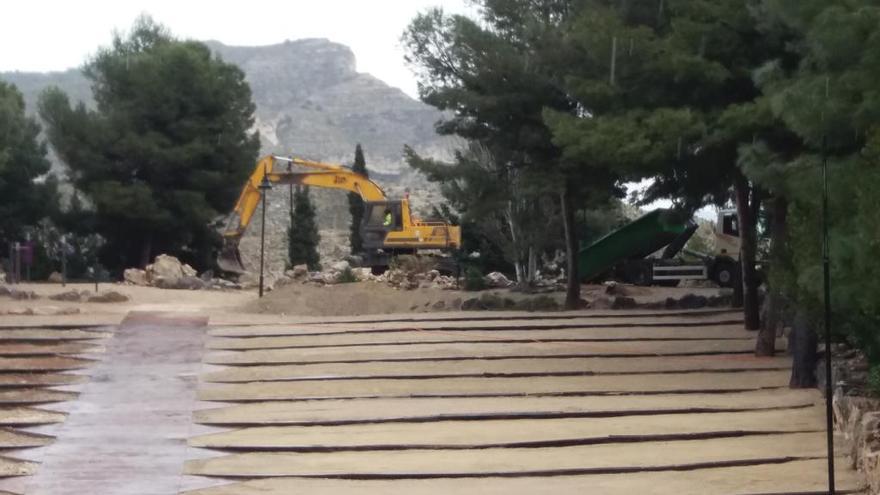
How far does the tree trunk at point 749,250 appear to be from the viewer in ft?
61.1

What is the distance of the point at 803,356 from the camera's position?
14.8 metres

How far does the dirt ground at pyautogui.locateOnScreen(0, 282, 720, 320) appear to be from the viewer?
23250 millimetres

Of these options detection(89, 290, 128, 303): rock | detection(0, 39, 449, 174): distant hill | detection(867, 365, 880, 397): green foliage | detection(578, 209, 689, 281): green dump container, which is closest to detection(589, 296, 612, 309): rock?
detection(578, 209, 689, 281): green dump container

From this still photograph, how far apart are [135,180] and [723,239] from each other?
19.5m

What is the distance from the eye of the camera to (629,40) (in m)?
16.1

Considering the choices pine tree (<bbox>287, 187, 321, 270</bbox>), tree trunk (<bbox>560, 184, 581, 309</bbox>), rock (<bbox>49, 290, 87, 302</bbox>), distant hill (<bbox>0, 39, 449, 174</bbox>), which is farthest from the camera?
distant hill (<bbox>0, 39, 449, 174</bbox>)

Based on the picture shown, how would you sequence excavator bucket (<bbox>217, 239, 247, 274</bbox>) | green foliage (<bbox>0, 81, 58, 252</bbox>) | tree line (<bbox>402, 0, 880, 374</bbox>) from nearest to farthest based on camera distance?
1. tree line (<bbox>402, 0, 880, 374</bbox>)
2. excavator bucket (<bbox>217, 239, 247, 274</bbox>)
3. green foliage (<bbox>0, 81, 58, 252</bbox>)

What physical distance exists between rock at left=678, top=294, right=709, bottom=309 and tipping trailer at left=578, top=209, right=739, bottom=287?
6.48 meters

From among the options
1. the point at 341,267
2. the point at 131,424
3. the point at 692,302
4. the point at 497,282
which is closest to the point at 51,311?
the point at 131,424

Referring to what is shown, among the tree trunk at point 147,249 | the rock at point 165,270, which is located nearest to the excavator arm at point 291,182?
the rock at point 165,270

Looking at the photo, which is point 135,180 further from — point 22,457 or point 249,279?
point 22,457

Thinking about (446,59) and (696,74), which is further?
(446,59)

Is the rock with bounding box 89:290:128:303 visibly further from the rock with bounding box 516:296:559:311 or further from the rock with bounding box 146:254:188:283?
the rock with bounding box 516:296:559:311

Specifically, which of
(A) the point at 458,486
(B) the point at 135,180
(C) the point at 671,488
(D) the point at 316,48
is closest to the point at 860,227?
(C) the point at 671,488
